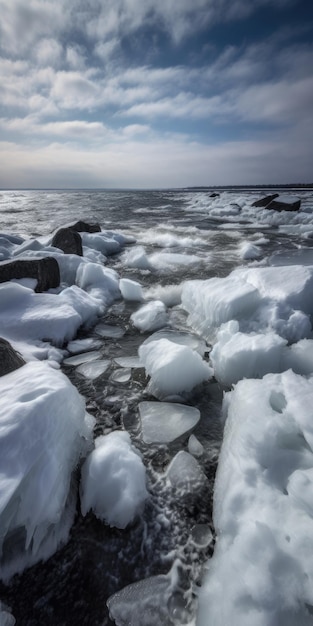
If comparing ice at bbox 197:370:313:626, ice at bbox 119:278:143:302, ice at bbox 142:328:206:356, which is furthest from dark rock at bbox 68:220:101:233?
ice at bbox 197:370:313:626

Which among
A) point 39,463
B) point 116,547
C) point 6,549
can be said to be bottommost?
point 116,547

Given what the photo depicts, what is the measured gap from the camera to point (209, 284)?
3625mm

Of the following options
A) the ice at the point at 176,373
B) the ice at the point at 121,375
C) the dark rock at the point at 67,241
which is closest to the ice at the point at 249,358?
the ice at the point at 176,373

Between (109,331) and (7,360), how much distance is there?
4.88 ft

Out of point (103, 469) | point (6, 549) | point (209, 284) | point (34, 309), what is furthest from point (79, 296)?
point (6, 549)

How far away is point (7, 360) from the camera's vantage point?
208cm

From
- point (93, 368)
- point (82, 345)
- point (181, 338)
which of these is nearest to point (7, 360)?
point (93, 368)

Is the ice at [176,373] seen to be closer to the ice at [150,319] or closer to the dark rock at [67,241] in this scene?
the ice at [150,319]

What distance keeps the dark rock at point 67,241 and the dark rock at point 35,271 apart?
2.17 meters

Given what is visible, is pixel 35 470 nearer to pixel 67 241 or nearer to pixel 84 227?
pixel 67 241

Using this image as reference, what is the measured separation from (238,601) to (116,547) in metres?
0.58

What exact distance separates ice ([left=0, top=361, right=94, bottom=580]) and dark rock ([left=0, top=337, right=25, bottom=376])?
382 millimetres

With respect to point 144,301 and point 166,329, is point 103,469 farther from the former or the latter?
point 144,301

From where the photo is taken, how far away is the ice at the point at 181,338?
294cm
